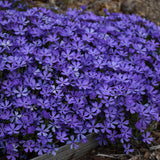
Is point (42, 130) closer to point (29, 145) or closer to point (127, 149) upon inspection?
point (29, 145)

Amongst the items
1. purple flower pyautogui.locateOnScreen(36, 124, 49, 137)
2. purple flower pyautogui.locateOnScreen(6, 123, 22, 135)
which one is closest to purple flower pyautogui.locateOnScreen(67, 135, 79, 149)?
purple flower pyautogui.locateOnScreen(36, 124, 49, 137)

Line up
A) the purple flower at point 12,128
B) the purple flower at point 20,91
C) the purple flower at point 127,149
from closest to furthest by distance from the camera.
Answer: the purple flower at point 12,128 < the purple flower at point 20,91 < the purple flower at point 127,149

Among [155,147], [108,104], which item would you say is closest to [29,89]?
[108,104]

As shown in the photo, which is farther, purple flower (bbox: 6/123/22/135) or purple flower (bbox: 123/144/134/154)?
purple flower (bbox: 123/144/134/154)

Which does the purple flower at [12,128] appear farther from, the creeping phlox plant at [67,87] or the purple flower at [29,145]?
the purple flower at [29,145]

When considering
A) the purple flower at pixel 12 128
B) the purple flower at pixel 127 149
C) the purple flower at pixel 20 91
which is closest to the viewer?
the purple flower at pixel 12 128

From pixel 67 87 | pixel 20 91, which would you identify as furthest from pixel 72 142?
pixel 20 91

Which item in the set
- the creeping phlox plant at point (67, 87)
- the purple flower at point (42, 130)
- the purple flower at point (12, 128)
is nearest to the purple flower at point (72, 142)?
the creeping phlox plant at point (67, 87)

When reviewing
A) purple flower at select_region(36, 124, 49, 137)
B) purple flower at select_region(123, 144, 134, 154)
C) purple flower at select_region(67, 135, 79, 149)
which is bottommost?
purple flower at select_region(123, 144, 134, 154)

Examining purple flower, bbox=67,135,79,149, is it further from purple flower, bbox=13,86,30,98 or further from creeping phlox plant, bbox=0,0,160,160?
purple flower, bbox=13,86,30,98

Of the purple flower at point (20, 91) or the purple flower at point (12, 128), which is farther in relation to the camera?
the purple flower at point (20, 91)
